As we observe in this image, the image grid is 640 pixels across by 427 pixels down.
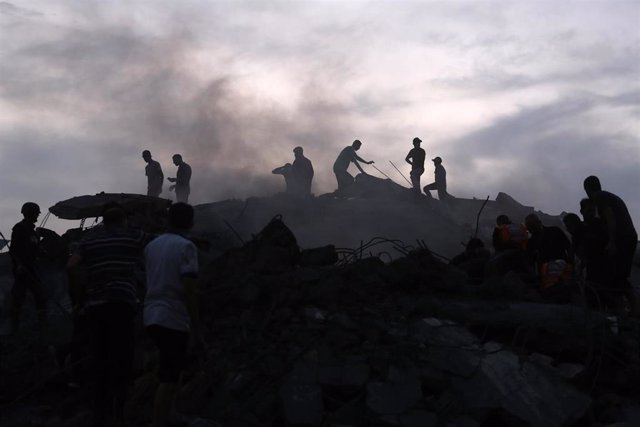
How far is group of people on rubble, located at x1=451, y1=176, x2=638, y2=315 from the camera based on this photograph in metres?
9.50

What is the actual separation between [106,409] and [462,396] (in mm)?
2869

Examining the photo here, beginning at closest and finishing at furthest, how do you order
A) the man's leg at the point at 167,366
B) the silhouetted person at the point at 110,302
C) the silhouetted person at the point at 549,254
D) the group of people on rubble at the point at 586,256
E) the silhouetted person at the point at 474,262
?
the man's leg at the point at 167,366 < the silhouetted person at the point at 110,302 < the group of people on rubble at the point at 586,256 < the silhouetted person at the point at 549,254 < the silhouetted person at the point at 474,262

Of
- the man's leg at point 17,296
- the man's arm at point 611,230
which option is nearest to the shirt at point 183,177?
the man's leg at point 17,296

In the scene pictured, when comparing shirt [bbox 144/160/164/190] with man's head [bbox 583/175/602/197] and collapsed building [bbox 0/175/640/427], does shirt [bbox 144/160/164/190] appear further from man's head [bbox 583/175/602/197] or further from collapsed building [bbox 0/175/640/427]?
man's head [bbox 583/175/602/197]

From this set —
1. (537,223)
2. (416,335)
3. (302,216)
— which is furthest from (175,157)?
(416,335)

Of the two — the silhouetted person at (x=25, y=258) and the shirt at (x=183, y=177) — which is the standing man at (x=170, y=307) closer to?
the silhouetted person at (x=25, y=258)

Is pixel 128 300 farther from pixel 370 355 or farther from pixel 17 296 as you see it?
pixel 17 296

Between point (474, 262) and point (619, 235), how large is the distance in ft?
6.82

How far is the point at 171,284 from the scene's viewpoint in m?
6.16

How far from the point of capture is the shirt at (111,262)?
6.59 meters

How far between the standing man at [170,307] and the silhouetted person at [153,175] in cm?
1283

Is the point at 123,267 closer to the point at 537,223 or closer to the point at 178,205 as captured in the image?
the point at 178,205

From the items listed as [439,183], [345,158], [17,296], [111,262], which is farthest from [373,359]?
[439,183]

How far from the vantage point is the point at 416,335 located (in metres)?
8.06
